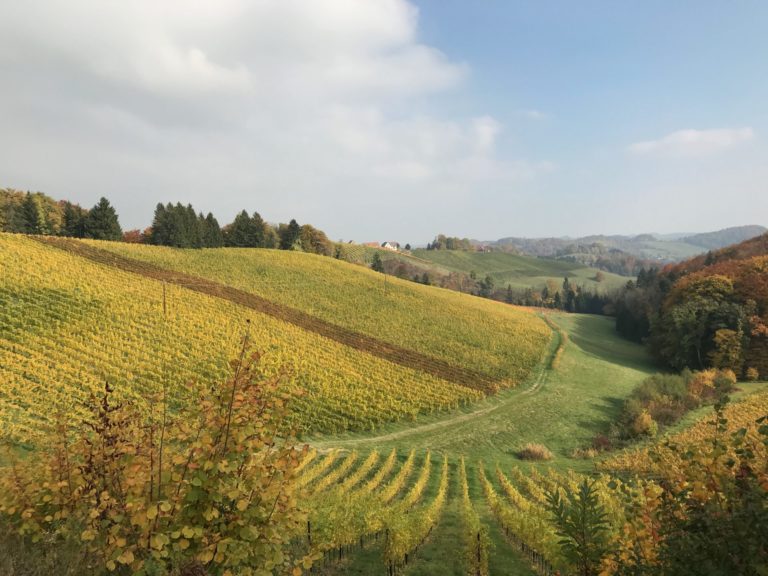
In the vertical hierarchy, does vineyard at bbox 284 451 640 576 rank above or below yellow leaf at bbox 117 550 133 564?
below

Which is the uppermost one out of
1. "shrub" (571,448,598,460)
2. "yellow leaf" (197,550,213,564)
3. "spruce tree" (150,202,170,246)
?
"spruce tree" (150,202,170,246)

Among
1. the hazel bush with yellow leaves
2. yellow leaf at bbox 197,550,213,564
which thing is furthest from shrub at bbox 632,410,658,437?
yellow leaf at bbox 197,550,213,564

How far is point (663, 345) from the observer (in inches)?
2325

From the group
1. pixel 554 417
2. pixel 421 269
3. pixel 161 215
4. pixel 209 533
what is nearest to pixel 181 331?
pixel 554 417

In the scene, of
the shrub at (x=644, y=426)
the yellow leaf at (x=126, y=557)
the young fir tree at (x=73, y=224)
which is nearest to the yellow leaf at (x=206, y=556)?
the yellow leaf at (x=126, y=557)

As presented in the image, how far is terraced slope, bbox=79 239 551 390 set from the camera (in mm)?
47156

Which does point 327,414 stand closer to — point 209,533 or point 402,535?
point 402,535

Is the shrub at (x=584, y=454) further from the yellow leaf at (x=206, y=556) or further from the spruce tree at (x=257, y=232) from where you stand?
the spruce tree at (x=257, y=232)

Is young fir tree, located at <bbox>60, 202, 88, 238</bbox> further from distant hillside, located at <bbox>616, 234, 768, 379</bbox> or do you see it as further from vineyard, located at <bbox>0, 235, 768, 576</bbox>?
distant hillside, located at <bbox>616, 234, 768, 379</bbox>

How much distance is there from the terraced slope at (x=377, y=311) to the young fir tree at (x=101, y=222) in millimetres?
14420

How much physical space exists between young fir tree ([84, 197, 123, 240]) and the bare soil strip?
16.3 metres

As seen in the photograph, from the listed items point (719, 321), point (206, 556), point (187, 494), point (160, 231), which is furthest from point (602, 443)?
point (160, 231)

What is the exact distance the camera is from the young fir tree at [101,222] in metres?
70.6

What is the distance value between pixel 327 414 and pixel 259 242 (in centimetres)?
6639
